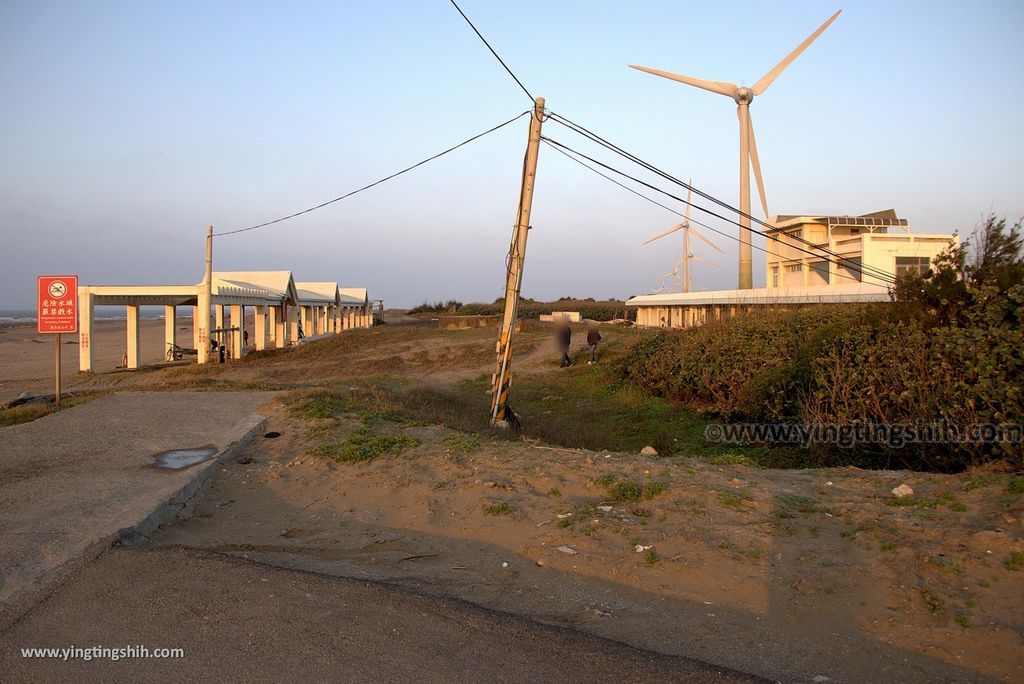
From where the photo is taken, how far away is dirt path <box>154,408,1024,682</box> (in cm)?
473

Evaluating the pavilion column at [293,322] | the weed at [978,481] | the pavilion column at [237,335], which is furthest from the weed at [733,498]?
the pavilion column at [293,322]

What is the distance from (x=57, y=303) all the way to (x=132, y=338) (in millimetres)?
18984

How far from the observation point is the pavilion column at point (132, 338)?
105ft

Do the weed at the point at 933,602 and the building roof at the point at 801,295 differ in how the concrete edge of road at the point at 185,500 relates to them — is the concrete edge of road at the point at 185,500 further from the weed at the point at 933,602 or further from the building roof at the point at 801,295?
the building roof at the point at 801,295

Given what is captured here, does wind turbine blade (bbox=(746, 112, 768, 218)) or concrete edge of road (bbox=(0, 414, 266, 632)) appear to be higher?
wind turbine blade (bbox=(746, 112, 768, 218))

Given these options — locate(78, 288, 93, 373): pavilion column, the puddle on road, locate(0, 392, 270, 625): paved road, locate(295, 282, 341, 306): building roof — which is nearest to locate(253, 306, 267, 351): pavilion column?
locate(78, 288, 93, 373): pavilion column

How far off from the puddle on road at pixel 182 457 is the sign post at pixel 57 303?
7.19 m

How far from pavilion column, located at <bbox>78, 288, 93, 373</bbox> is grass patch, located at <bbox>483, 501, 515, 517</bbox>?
93.3 feet

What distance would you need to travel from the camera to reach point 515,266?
45.5ft

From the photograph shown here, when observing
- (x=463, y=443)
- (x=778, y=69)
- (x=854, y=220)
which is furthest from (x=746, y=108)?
(x=463, y=443)

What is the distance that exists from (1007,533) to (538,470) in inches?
174

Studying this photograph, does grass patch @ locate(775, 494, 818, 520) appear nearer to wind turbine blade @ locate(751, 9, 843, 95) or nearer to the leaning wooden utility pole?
the leaning wooden utility pole

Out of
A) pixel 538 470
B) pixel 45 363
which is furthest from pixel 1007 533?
pixel 45 363

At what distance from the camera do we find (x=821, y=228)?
141 feet
